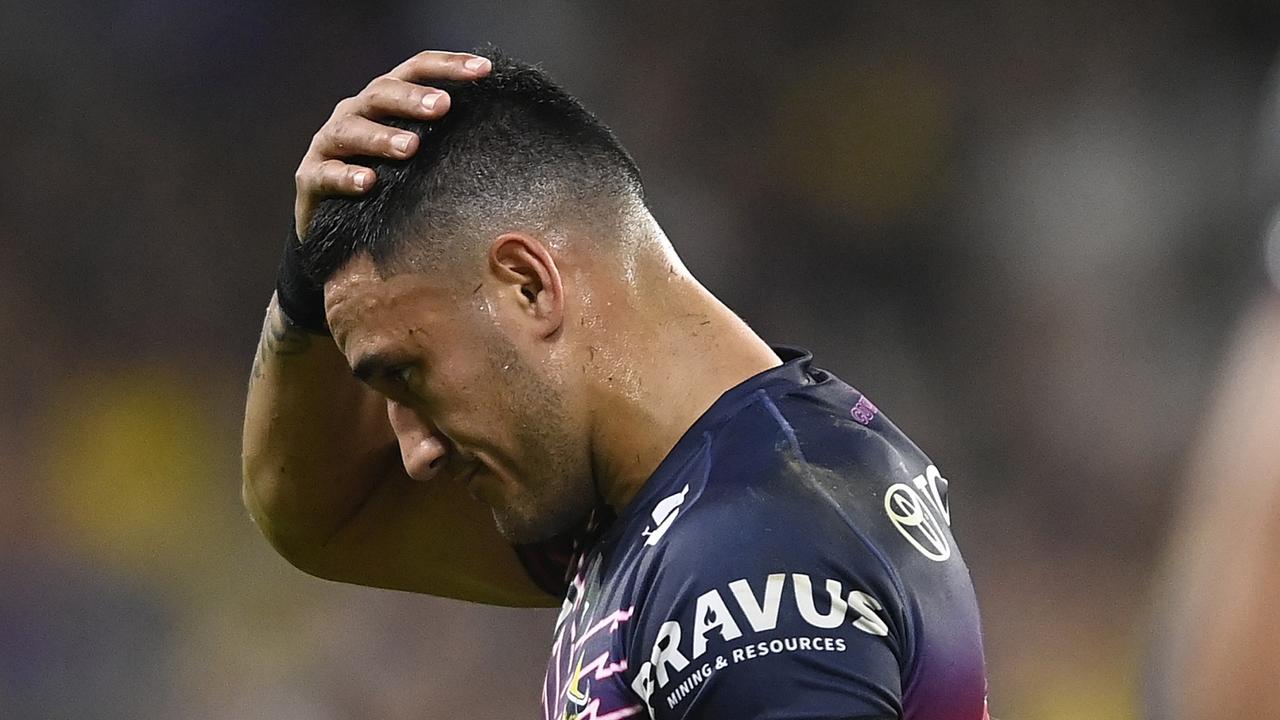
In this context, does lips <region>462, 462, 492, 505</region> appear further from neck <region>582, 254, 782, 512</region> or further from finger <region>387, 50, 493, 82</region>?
finger <region>387, 50, 493, 82</region>

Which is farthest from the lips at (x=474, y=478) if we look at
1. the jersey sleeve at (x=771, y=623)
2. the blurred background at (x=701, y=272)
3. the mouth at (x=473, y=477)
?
the blurred background at (x=701, y=272)

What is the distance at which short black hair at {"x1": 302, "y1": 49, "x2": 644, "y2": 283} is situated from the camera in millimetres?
1626

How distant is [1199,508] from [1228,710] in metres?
0.06

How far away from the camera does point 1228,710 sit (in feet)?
1.40

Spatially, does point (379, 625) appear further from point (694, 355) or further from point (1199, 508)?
point (1199, 508)

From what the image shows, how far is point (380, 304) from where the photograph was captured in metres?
1.64

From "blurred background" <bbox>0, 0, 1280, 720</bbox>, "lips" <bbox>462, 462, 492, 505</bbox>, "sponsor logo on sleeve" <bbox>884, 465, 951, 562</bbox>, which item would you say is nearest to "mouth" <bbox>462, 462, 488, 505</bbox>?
"lips" <bbox>462, 462, 492, 505</bbox>

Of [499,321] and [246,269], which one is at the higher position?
[499,321]

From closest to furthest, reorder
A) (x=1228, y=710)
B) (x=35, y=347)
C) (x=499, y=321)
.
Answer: (x=1228, y=710) < (x=499, y=321) < (x=35, y=347)

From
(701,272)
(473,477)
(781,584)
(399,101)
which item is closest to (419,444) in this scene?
(473,477)

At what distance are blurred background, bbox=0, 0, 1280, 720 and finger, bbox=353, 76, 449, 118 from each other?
116 inches

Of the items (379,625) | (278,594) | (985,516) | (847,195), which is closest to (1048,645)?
(985,516)

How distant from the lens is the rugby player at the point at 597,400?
137 centimetres

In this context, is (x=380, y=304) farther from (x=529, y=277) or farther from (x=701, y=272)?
(x=701, y=272)
